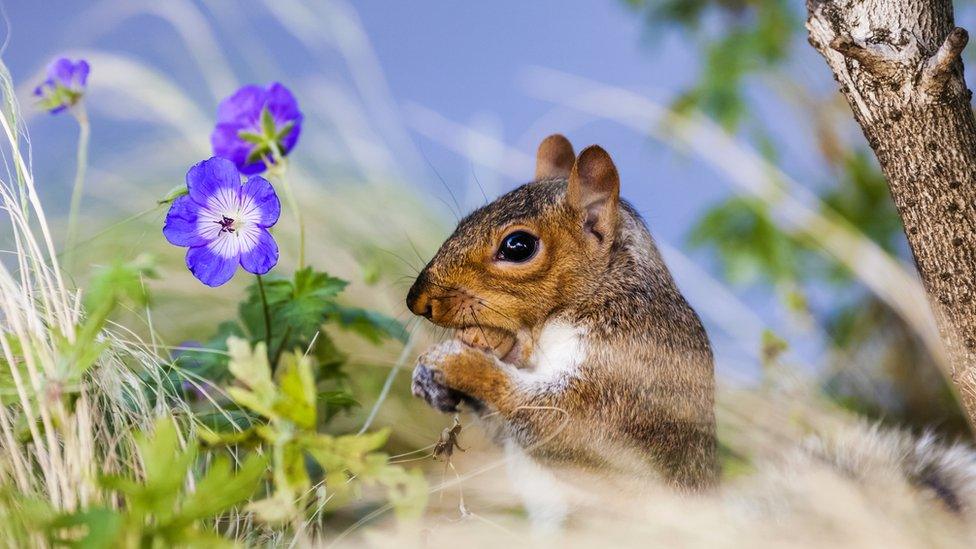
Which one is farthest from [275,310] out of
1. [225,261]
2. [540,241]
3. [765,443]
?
[765,443]

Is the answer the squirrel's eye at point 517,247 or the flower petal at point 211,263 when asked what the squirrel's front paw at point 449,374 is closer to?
the squirrel's eye at point 517,247

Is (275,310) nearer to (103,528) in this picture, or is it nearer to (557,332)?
(557,332)

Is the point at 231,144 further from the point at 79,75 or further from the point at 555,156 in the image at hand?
the point at 555,156

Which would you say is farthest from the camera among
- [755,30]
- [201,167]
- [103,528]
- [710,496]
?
[755,30]

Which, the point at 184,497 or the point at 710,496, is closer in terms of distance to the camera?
the point at 184,497

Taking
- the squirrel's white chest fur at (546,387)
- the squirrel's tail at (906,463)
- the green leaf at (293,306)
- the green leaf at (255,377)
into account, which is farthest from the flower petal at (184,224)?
the squirrel's tail at (906,463)

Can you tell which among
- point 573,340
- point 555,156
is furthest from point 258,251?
point 555,156
